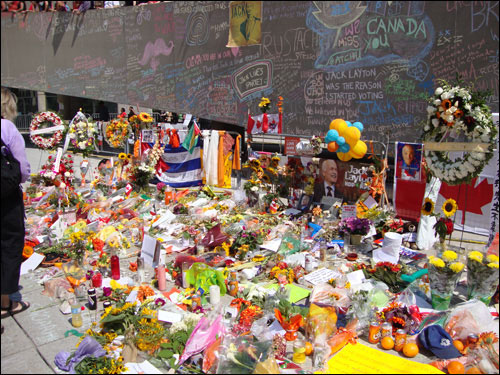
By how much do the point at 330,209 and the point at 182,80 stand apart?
361 inches

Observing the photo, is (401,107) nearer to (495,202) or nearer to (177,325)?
(495,202)

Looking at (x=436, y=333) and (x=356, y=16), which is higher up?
(x=356, y=16)

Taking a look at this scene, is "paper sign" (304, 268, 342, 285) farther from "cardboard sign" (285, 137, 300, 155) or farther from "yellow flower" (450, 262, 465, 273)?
"cardboard sign" (285, 137, 300, 155)

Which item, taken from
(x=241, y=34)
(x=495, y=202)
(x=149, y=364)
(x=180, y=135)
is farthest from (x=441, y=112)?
(x=241, y=34)

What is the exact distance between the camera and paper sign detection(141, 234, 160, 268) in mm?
6090

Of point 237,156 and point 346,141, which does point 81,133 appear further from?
point 346,141

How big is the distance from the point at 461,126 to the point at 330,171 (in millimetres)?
3347

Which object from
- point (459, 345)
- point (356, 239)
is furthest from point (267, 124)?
point (459, 345)

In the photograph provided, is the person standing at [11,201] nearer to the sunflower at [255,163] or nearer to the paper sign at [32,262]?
the paper sign at [32,262]

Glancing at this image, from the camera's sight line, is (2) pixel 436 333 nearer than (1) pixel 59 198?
Yes

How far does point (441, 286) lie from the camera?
15.9 feet

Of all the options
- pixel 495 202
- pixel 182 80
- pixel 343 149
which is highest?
pixel 182 80

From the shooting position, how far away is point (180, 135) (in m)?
10.9

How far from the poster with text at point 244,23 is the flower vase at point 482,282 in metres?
9.55
